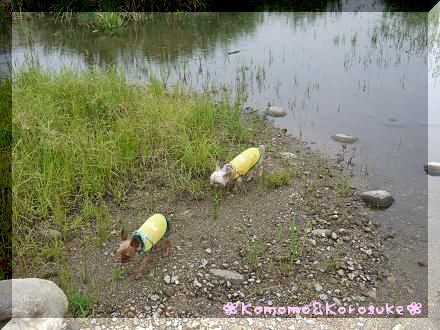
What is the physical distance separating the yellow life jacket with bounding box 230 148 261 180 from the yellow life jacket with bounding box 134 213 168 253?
1026 millimetres

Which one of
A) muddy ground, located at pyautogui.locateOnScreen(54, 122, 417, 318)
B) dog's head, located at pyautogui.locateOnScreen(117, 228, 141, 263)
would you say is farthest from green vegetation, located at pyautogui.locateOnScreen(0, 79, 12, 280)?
dog's head, located at pyautogui.locateOnScreen(117, 228, 141, 263)

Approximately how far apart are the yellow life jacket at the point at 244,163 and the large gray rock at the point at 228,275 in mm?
1105

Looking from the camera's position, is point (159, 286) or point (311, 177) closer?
point (159, 286)

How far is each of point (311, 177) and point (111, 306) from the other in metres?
2.62

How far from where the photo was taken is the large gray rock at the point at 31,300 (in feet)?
9.60

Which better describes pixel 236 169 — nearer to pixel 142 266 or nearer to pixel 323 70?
pixel 142 266

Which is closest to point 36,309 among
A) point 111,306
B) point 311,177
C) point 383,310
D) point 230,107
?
point 111,306

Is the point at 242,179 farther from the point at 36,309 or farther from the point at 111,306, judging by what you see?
the point at 36,309

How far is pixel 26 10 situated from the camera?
11.9 m

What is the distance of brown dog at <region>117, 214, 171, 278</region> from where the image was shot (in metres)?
3.55

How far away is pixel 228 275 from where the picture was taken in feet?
12.1

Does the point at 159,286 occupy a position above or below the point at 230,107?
below

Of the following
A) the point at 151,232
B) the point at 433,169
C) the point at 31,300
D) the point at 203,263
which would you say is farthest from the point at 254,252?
the point at 433,169

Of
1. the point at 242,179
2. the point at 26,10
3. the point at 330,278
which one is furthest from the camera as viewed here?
the point at 26,10
